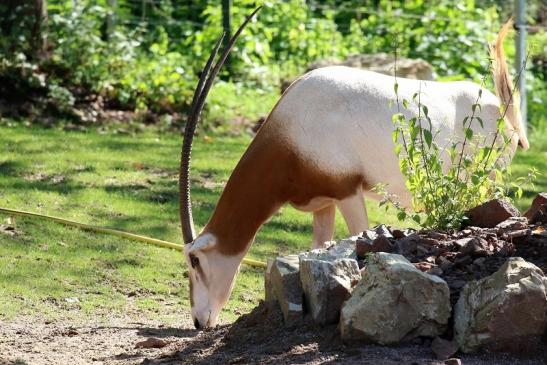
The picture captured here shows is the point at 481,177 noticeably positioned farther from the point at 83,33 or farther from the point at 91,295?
the point at 83,33

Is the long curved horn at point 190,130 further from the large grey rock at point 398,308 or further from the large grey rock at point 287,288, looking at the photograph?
the large grey rock at point 398,308

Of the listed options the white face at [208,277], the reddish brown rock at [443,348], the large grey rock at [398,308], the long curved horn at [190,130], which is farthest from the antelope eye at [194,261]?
the reddish brown rock at [443,348]

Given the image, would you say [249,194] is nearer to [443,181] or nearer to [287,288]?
[443,181]

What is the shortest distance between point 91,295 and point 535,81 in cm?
844

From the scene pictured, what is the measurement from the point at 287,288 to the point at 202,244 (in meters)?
1.67

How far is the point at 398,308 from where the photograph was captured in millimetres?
4645

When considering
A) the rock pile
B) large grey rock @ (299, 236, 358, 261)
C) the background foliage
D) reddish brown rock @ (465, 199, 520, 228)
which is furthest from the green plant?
the background foliage

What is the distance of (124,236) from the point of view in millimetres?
8414

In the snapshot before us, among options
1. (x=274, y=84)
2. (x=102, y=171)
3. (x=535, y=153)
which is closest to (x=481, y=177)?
(x=102, y=171)

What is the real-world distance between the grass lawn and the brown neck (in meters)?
0.55

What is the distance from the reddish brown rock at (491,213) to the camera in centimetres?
553

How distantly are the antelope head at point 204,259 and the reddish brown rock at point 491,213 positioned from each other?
1720 mm

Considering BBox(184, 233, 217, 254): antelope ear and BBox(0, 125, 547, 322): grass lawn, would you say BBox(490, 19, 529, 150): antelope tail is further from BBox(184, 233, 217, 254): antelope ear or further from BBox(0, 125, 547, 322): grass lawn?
BBox(184, 233, 217, 254): antelope ear

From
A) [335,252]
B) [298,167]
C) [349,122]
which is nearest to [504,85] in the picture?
[349,122]
